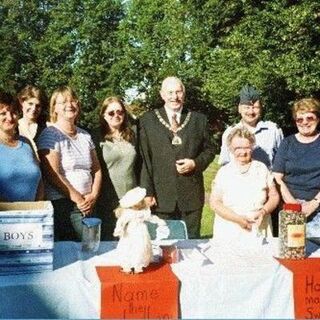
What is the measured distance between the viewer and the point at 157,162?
458 cm

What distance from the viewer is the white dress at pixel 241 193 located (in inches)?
142

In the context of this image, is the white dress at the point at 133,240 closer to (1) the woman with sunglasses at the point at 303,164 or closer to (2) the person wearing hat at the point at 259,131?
(1) the woman with sunglasses at the point at 303,164

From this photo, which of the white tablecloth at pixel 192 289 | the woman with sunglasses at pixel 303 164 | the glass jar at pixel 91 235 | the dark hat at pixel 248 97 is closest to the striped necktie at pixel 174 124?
the dark hat at pixel 248 97

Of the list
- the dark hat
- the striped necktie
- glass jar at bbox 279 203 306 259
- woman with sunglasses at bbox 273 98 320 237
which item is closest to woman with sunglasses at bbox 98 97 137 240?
the striped necktie

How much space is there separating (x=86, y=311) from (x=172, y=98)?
6.93 feet

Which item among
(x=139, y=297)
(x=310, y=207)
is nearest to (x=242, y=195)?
(x=310, y=207)

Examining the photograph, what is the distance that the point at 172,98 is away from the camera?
439cm

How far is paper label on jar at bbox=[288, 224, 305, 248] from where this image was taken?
302cm

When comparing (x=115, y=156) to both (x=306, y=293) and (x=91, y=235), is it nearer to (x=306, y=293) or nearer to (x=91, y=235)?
(x=91, y=235)

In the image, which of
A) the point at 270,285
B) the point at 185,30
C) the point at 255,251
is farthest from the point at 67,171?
the point at 185,30

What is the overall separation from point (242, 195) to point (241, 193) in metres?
0.01

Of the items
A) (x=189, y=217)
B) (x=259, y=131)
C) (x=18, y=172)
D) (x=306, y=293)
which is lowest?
(x=306, y=293)

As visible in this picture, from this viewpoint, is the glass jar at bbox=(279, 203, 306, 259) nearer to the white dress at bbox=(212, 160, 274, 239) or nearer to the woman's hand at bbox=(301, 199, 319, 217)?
the white dress at bbox=(212, 160, 274, 239)

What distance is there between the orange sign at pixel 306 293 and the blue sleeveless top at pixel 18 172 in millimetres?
1723
